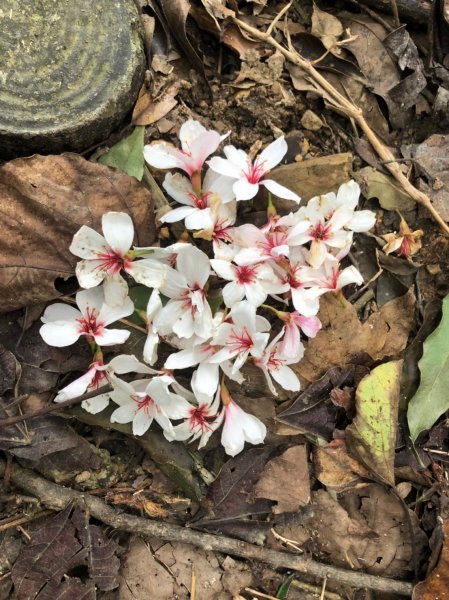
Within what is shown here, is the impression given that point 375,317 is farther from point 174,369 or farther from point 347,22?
point 347,22

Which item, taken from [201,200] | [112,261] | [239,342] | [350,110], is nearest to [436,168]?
[350,110]

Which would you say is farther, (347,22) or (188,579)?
(347,22)

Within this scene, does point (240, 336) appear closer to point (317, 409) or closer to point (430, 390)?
point (317, 409)

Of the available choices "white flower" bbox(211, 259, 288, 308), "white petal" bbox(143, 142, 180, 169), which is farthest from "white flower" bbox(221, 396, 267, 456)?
"white petal" bbox(143, 142, 180, 169)

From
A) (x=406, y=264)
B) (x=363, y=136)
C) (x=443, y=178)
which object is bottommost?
(x=406, y=264)

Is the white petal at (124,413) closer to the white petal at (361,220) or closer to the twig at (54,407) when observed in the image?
the twig at (54,407)

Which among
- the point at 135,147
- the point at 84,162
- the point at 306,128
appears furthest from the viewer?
the point at 306,128

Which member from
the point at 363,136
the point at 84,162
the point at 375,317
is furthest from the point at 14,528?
the point at 363,136
